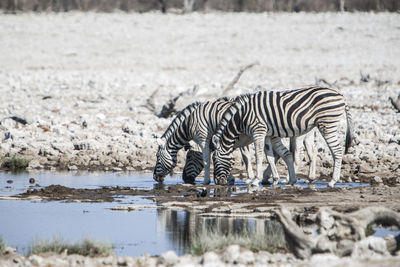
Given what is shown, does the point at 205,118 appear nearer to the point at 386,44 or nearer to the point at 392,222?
the point at 392,222

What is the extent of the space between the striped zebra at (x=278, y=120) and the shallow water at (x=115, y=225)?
2.60 metres

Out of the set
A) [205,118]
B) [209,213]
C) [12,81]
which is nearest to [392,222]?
[209,213]

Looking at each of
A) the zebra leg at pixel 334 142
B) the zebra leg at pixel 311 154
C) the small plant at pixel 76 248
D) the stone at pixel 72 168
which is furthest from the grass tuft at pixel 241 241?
the stone at pixel 72 168

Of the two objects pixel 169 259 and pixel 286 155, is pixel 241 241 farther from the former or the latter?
pixel 286 155

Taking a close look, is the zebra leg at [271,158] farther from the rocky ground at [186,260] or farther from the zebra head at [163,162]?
the rocky ground at [186,260]

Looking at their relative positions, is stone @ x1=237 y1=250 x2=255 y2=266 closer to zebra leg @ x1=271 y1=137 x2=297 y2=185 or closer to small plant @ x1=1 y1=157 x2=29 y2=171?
zebra leg @ x1=271 y1=137 x2=297 y2=185

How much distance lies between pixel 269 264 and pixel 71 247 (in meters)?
2.19

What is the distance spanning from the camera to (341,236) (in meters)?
7.70

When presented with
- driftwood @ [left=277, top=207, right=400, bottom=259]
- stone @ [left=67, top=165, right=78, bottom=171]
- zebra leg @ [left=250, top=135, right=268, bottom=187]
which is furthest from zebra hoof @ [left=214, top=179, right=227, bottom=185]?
driftwood @ [left=277, top=207, right=400, bottom=259]

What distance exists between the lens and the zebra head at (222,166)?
13.7 metres

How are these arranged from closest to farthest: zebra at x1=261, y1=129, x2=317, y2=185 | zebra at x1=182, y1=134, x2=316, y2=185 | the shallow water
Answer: the shallow water, zebra at x1=261, y1=129, x2=317, y2=185, zebra at x1=182, y1=134, x2=316, y2=185

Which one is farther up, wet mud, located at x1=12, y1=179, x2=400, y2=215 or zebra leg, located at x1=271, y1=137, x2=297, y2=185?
zebra leg, located at x1=271, y1=137, x2=297, y2=185

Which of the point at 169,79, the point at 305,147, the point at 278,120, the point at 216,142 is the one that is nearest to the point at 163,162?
the point at 216,142

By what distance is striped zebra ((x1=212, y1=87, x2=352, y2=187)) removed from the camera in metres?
13.0
